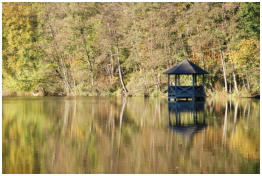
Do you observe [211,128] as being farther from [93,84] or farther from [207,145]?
[93,84]

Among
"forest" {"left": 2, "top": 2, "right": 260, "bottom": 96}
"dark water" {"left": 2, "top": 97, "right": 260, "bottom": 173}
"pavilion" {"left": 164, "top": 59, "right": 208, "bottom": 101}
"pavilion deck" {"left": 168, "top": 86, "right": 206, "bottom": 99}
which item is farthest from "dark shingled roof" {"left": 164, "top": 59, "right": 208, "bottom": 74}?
"dark water" {"left": 2, "top": 97, "right": 260, "bottom": 173}

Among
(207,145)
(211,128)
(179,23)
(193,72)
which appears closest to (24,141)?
(207,145)

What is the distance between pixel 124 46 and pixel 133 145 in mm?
31392

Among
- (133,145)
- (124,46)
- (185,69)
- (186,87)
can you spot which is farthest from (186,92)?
(133,145)

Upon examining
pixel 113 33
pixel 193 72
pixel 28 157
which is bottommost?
pixel 28 157

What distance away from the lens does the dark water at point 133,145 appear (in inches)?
378

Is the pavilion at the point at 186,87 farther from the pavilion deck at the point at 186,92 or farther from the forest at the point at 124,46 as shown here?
the forest at the point at 124,46

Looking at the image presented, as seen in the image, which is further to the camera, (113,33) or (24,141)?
(113,33)

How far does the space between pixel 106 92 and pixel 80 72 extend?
3457 millimetres

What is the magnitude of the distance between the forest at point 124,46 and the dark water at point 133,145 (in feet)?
62.2

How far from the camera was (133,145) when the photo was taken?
39.5 ft

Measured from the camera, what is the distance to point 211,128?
50.3 ft

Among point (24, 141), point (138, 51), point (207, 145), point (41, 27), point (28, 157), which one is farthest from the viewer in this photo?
point (41, 27)

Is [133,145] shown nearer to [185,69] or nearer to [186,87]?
[185,69]
